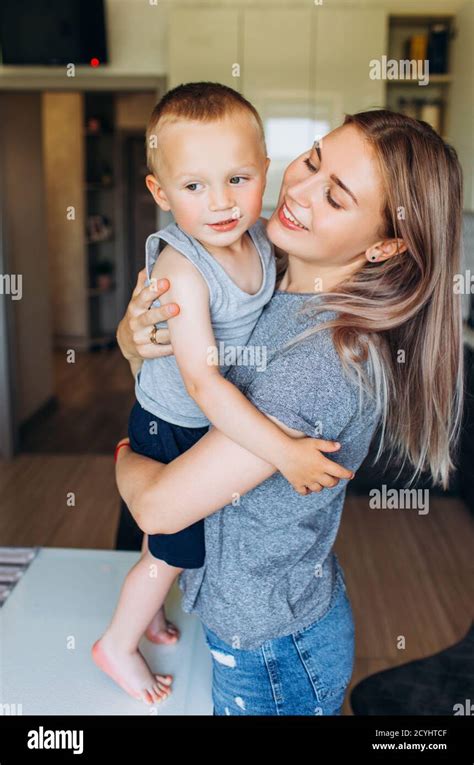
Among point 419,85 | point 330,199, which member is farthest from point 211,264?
point 419,85

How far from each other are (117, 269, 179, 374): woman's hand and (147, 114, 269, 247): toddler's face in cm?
8

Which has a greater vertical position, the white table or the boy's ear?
the boy's ear

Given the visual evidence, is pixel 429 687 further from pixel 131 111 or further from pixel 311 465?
pixel 131 111

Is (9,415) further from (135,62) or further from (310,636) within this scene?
(310,636)

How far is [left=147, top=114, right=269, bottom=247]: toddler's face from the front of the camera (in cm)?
83

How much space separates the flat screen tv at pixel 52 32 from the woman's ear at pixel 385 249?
109 inches

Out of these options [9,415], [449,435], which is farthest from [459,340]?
[9,415]

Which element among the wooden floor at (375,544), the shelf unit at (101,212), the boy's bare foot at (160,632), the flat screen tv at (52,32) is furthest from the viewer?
the shelf unit at (101,212)

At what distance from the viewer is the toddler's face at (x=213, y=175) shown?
0.83 m

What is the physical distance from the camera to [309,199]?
836 mm

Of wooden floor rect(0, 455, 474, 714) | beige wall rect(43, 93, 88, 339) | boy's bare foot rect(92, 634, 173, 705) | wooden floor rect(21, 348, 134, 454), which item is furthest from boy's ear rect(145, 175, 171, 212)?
beige wall rect(43, 93, 88, 339)

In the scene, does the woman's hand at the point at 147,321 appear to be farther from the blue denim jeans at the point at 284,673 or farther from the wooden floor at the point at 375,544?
the wooden floor at the point at 375,544

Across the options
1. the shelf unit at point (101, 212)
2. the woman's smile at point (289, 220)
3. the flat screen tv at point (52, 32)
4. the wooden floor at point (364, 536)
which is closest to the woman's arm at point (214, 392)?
the woman's smile at point (289, 220)

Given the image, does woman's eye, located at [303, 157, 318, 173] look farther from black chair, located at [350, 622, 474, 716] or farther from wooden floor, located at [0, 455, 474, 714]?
wooden floor, located at [0, 455, 474, 714]
